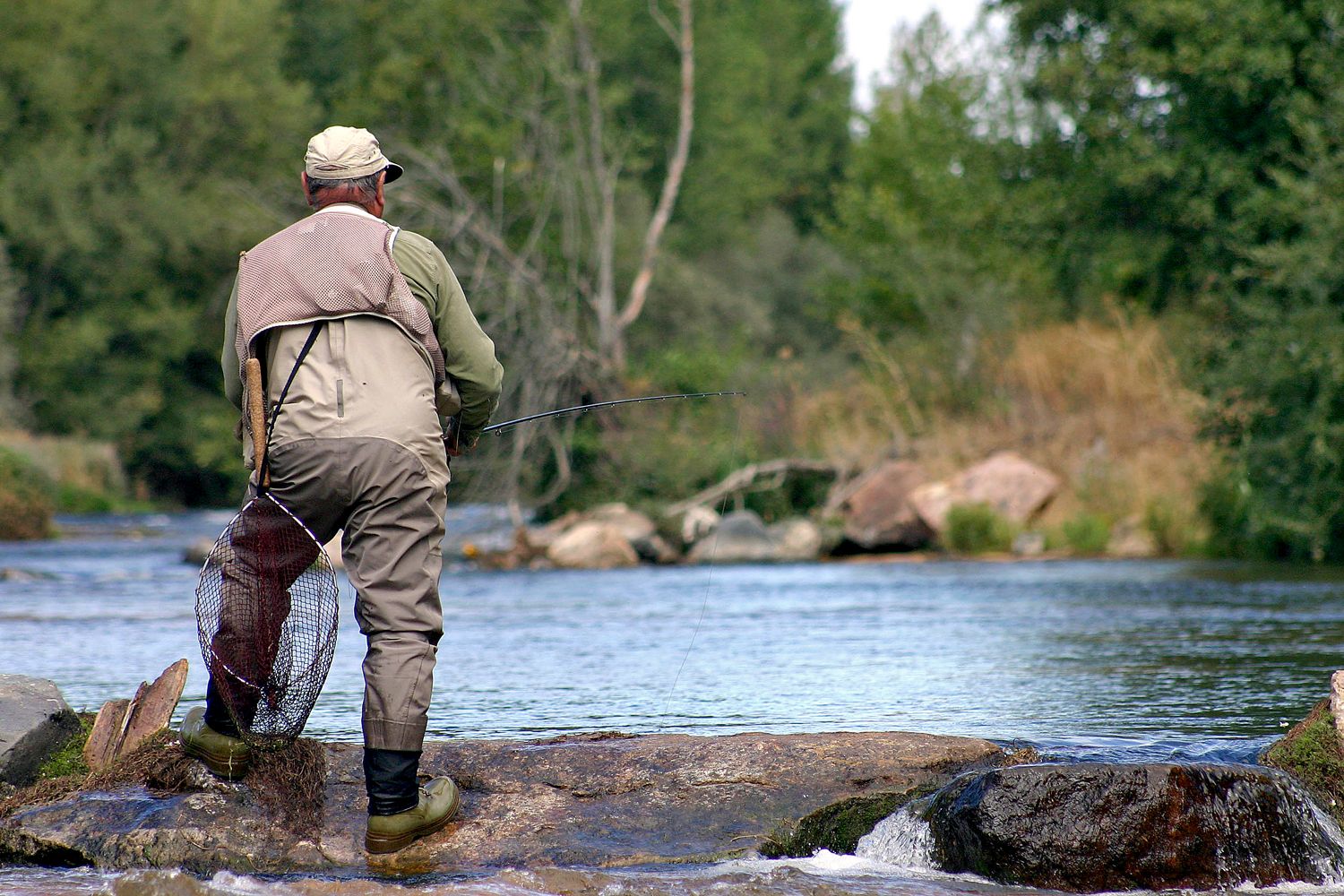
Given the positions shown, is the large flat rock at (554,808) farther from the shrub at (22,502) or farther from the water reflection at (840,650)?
the shrub at (22,502)

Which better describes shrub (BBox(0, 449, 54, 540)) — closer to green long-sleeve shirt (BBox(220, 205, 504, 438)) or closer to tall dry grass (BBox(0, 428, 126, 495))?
tall dry grass (BBox(0, 428, 126, 495))

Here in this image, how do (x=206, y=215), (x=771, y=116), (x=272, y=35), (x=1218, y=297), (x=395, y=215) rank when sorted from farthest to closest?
(x=771, y=116) → (x=272, y=35) → (x=206, y=215) → (x=395, y=215) → (x=1218, y=297)

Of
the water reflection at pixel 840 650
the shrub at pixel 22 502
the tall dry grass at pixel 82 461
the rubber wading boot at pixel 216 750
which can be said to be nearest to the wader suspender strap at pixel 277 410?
the rubber wading boot at pixel 216 750

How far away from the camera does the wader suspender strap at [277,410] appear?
3469 mm

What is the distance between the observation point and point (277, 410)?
11.4 ft

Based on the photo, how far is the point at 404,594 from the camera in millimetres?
3473

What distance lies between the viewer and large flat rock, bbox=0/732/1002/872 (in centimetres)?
360

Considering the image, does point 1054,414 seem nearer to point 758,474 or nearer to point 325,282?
point 758,474

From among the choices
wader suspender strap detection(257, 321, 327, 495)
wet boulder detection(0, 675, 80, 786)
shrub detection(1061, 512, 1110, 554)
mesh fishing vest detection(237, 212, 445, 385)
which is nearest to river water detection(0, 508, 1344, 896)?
wet boulder detection(0, 675, 80, 786)

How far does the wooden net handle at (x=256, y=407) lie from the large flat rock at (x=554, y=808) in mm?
899

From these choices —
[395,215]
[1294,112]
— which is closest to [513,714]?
[1294,112]

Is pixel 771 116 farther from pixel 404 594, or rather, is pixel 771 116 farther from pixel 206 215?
pixel 404 594

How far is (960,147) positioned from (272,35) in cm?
2338

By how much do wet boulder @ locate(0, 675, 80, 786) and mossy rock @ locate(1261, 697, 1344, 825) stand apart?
3.41 meters
